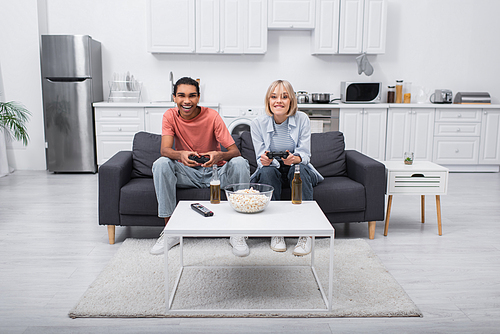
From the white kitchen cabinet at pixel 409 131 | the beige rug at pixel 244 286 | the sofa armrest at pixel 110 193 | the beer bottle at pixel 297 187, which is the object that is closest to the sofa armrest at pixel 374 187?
the beige rug at pixel 244 286

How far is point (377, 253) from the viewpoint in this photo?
2.55 m

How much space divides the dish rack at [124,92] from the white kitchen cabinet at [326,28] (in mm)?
2183

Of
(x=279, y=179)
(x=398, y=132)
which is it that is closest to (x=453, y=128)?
(x=398, y=132)

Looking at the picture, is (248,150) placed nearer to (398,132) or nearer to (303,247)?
(303,247)

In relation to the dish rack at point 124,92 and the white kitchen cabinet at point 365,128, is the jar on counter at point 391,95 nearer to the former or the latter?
the white kitchen cabinet at point 365,128

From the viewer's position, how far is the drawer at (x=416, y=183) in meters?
2.78

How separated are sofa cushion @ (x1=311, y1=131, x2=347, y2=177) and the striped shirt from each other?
0.37 m

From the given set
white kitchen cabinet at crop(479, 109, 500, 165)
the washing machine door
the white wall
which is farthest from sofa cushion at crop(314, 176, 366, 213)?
white kitchen cabinet at crop(479, 109, 500, 165)

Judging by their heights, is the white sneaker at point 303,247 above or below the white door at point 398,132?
below

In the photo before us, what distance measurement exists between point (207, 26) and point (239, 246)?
10.4ft

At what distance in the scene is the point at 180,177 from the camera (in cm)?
263

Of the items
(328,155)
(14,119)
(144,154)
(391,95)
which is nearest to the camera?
(144,154)

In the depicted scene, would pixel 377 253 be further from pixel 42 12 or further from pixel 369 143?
pixel 42 12

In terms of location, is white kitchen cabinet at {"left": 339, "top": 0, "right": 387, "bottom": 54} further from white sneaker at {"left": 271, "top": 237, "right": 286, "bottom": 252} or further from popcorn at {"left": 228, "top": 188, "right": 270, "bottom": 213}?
popcorn at {"left": 228, "top": 188, "right": 270, "bottom": 213}
